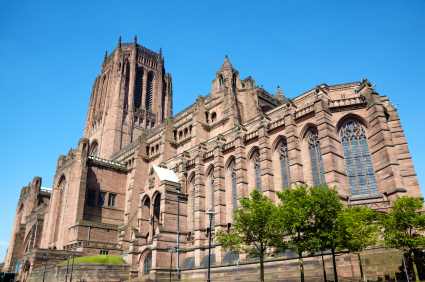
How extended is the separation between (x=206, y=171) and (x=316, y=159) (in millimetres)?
15976

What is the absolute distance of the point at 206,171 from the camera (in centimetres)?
4306

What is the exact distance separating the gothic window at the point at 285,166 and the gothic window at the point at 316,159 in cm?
286

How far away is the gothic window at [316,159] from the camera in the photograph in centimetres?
3048

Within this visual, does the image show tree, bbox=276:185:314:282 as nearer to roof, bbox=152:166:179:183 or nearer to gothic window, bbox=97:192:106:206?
roof, bbox=152:166:179:183

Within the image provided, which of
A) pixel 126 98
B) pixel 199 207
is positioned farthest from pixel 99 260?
pixel 126 98

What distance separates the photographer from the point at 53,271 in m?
39.5

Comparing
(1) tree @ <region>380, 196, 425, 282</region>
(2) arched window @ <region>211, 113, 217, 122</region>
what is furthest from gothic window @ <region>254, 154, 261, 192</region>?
(2) arched window @ <region>211, 113, 217, 122</region>

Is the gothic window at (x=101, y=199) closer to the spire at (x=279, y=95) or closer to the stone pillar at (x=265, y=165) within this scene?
the stone pillar at (x=265, y=165)

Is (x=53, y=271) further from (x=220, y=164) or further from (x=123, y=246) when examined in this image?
(x=220, y=164)

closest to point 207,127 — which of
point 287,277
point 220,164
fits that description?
point 220,164

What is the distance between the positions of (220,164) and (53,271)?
23659mm

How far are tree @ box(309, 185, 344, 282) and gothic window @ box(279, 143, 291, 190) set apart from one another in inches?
382

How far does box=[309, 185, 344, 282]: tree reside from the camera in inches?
857

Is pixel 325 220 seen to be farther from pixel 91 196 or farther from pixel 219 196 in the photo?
pixel 91 196
